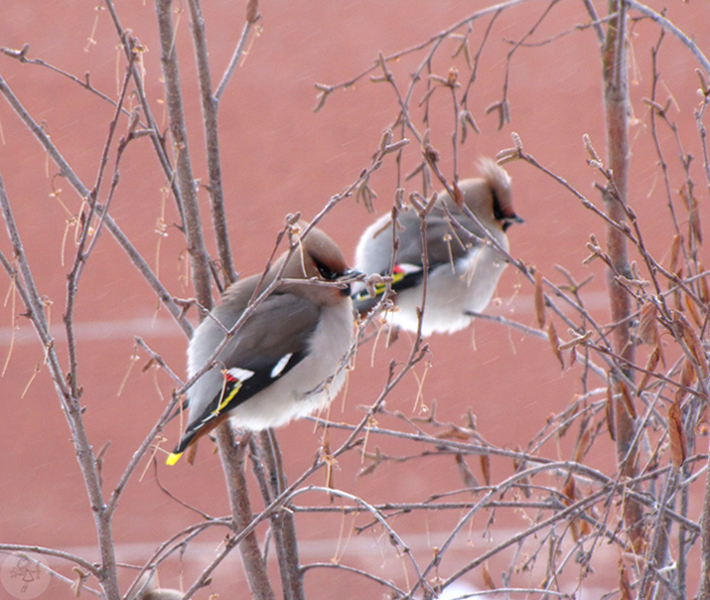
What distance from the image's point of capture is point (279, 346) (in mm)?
1970

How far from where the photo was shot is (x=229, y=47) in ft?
12.4

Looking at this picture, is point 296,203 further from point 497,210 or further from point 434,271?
point 434,271

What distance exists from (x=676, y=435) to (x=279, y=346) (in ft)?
3.62

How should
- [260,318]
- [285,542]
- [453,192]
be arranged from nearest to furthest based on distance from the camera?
[453,192]
[285,542]
[260,318]

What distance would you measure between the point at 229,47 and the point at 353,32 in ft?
1.82

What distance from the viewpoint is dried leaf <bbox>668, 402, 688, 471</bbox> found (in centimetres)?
Answer: 101

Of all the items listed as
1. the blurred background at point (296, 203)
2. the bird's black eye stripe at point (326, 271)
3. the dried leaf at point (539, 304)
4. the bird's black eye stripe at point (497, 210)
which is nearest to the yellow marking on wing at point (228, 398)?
the bird's black eye stripe at point (326, 271)

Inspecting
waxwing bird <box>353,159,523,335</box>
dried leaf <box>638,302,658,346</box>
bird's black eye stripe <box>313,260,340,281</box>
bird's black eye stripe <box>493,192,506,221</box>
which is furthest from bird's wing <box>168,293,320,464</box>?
bird's black eye stripe <box>493,192,506,221</box>

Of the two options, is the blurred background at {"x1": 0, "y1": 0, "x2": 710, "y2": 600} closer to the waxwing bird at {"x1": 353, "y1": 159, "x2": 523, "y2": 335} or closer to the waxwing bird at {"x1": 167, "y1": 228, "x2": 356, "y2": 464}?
the waxwing bird at {"x1": 353, "y1": 159, "x2": 523, "y2": 335}

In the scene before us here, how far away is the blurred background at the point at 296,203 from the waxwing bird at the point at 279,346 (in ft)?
5.30

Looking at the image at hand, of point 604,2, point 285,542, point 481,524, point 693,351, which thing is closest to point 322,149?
→ point 604,2

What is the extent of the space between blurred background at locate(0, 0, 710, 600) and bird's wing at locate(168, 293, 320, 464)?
164 centimetres

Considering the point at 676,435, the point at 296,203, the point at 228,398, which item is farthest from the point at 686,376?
the point at 296,203

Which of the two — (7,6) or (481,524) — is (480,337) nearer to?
(481,524)
